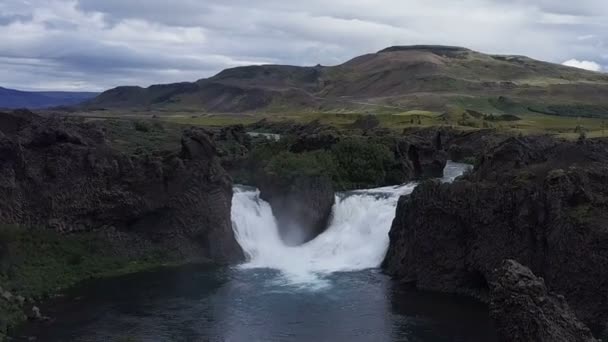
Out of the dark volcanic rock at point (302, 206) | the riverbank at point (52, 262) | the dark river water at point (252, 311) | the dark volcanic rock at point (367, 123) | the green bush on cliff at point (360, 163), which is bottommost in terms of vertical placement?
the dark river water at point (252, 311)

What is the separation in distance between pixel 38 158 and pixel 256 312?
76.5 feet

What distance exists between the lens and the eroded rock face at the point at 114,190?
6094 centimetres

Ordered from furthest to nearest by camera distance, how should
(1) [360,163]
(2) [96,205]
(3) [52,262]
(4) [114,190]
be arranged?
(1) [360,163]
(4) [114,190]
(2) [96,205]
(3) [52,262]

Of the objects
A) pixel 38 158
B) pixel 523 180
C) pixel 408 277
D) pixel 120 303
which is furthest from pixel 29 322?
pixel 523 180

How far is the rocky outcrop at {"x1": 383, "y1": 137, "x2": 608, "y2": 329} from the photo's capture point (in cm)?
4934

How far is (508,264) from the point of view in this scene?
33562mm

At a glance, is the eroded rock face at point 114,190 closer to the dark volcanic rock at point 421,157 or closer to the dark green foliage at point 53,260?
the dark green foliage at point 53,260

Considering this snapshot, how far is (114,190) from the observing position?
64562 mm

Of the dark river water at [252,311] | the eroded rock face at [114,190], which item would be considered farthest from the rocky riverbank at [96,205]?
the dark river water at [252,311]

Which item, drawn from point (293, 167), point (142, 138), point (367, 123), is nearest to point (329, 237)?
point (293, 167)

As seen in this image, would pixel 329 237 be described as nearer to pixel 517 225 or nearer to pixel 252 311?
pixel 517 225

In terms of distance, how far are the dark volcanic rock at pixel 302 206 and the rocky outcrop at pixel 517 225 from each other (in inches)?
405

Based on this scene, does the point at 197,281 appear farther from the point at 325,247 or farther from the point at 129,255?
the point at 325,247

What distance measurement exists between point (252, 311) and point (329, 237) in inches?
851
